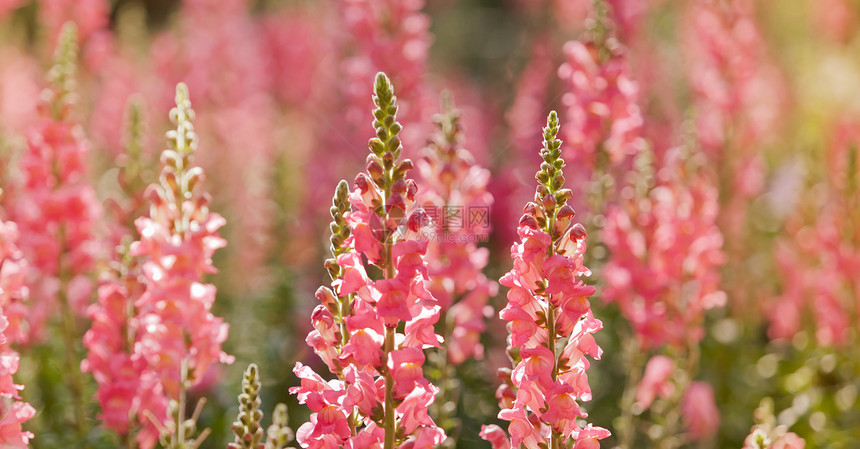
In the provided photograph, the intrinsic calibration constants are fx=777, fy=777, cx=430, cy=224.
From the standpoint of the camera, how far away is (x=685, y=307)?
381cm

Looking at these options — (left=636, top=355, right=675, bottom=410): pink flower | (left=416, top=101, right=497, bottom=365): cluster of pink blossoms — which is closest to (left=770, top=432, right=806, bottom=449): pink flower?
(left=636, top=355, right=675, bottom=410): pink flower

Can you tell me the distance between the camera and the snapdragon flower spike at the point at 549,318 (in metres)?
2.06

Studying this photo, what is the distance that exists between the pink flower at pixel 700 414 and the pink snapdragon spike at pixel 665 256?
552mm

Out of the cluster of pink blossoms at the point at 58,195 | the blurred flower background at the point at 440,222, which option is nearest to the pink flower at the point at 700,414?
the blurred flower background at the point at 440,222

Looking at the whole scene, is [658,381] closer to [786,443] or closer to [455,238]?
[786,443]

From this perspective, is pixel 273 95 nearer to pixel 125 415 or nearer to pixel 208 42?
pixel 208 42

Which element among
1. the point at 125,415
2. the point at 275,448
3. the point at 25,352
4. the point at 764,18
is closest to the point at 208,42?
the point at 25,352

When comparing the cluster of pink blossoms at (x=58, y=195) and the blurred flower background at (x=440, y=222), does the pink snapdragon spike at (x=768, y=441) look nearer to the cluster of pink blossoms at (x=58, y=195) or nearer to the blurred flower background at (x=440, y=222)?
the blurred flower background at (x=440, y=222)

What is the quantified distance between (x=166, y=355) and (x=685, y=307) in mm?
2455

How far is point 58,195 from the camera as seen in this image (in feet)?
11.0

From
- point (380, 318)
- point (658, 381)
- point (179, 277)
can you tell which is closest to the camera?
point (380, 318)

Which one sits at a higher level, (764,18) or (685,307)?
(764,18)

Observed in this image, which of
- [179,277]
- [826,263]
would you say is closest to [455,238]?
[179,277]

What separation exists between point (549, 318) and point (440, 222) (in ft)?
3.65
